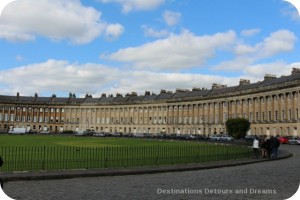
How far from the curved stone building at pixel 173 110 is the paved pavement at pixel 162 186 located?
209ft

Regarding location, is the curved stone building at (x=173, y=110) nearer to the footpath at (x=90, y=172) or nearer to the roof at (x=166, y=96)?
the roof at (x=166, y=96)

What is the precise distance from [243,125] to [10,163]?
41.9 metres

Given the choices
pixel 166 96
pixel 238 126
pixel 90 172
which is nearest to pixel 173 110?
pixel 166 96

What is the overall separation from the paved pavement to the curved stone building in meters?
63.8

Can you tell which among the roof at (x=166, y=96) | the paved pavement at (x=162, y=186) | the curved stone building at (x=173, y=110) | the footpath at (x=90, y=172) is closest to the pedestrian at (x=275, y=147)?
the footpath at (x=90, y=172)

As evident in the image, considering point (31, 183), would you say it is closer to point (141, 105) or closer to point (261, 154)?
point (261, 154)

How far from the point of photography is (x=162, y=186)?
14508 mm

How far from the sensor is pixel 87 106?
150250 millimetres

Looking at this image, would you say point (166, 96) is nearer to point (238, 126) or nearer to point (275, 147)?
point (238, 126)

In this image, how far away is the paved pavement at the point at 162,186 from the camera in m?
12.5

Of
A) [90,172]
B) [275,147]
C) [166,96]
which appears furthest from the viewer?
Result: [166,96]

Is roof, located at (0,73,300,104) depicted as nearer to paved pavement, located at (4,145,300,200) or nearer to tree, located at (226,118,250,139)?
tree, located at (226,118,250,139)

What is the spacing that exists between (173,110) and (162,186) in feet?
356

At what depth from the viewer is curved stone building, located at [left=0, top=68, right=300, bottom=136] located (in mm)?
83625
